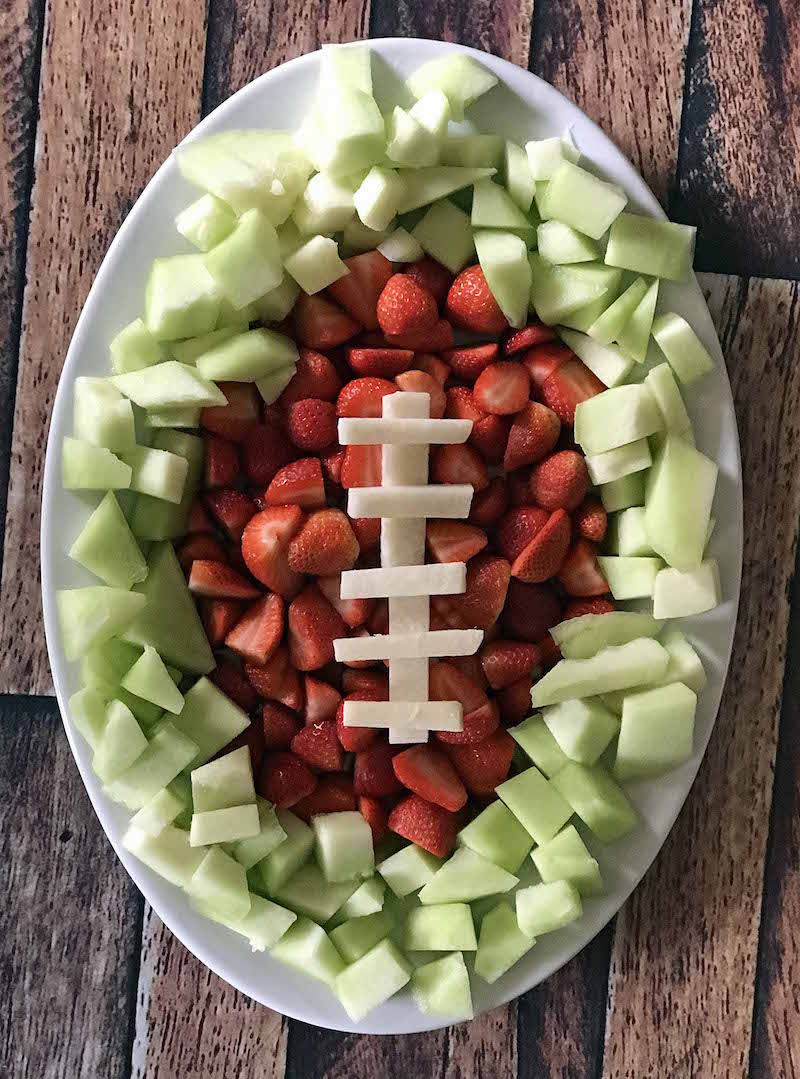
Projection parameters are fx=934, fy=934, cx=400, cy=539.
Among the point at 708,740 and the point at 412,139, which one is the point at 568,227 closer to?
the point at 412,139

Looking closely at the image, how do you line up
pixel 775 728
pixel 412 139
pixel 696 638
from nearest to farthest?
1. pixel 412 139
2. pixel 696 638
3. pixel 775 728

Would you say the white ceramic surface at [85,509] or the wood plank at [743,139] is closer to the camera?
the white ceramic surface at [85,509]

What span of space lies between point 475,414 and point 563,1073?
929 millimetres

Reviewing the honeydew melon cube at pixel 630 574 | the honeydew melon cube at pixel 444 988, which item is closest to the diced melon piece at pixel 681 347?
the honeydew melon cube at pixel 630 574

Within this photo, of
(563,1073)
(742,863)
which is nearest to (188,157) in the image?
(742,863)

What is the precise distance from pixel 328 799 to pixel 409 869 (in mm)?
136

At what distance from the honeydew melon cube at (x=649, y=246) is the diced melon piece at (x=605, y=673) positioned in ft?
1.50

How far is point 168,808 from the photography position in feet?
3.79

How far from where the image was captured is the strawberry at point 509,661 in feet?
3.89

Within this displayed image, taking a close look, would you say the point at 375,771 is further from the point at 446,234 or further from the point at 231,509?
the point at 446,234

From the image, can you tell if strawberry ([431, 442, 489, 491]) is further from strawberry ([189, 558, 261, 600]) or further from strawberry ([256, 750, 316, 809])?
strawberry ([256, 750, 316, 809])

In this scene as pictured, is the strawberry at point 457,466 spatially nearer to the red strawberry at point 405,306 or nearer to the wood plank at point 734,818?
the red strawberry at point 405,306

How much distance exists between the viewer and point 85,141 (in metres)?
1.26

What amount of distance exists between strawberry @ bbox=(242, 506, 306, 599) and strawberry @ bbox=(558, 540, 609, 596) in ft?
1.13
